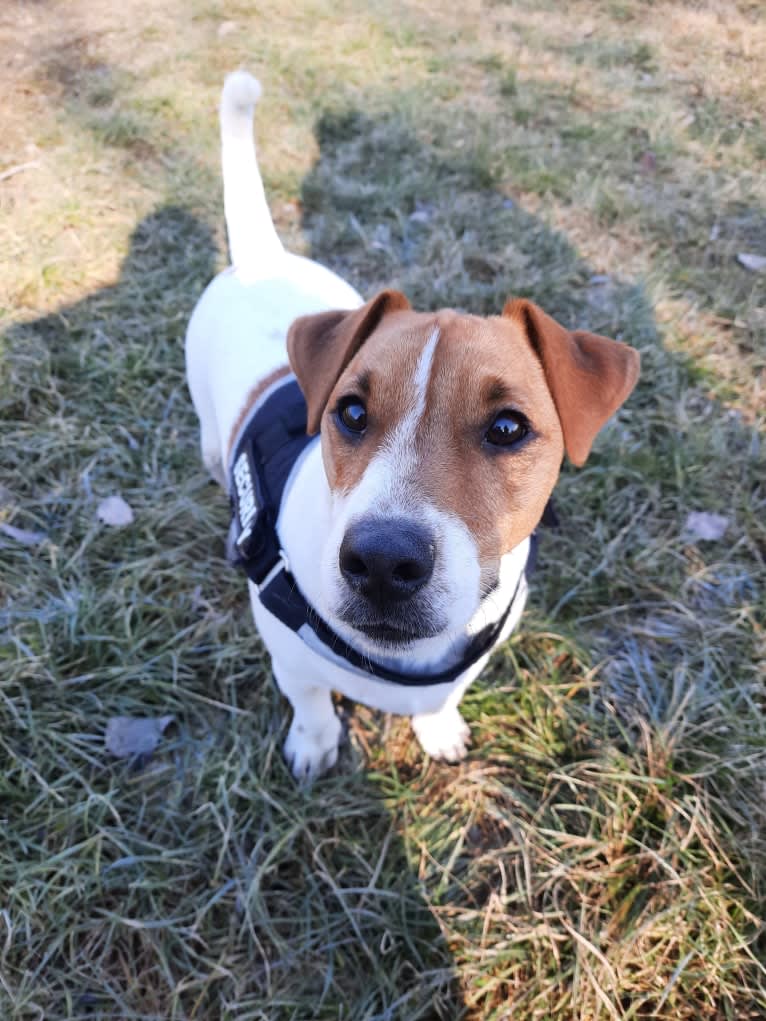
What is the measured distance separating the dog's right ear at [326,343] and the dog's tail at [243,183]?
→ 1.09 meters

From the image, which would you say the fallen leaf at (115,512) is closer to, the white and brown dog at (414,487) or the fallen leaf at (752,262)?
the white and brown dog at (414,487)

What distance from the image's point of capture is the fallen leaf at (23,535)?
3.37m

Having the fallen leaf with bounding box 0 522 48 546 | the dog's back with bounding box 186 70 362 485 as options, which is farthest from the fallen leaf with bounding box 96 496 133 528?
the dog's back with bounding box 186 70 362 485

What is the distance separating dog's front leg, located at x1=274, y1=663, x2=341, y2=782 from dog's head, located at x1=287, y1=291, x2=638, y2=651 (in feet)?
2.74

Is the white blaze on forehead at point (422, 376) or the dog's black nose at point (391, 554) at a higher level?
the white blaze on forehead at point (422, 376)

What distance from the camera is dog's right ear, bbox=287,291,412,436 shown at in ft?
7.10

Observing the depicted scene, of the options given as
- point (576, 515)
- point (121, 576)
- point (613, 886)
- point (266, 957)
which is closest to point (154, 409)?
point (121, 576)

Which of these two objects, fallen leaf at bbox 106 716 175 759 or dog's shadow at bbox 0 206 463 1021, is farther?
fallen leaf at bbox 106 716 175 759

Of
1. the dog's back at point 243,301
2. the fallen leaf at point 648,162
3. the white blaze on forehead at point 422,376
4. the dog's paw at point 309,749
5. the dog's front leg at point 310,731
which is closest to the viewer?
the white blaze on forehead at point 422,376

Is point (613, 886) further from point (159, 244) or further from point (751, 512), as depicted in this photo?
point (159, 244)

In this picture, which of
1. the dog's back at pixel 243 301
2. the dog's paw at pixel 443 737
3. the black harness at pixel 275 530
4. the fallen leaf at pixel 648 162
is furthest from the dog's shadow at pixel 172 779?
the fallen leaf at pixel 648 162

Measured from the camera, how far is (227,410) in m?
2.85

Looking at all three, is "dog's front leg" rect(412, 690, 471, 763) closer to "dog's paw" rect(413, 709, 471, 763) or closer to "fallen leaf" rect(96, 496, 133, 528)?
"dog's paw" rect(413, 709, 471, 763)

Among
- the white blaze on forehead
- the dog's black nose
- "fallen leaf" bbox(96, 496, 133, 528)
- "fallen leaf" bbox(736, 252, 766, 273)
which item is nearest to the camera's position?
the dog's black nose
